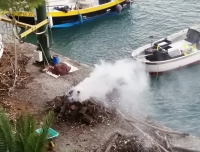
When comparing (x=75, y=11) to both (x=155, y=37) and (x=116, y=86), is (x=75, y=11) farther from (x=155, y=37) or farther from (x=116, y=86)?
(x=116, y=86)

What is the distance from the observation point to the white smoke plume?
1452cm

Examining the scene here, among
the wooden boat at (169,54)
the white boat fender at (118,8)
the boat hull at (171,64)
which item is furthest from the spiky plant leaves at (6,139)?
the white boat fender at (118,8)

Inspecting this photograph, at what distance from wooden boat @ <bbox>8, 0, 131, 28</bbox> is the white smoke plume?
9568 millimetres

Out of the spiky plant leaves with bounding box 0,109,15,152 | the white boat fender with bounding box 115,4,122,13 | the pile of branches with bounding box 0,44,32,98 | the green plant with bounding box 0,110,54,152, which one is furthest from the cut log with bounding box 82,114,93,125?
the white boat fender with bounding box 115,4,122,13

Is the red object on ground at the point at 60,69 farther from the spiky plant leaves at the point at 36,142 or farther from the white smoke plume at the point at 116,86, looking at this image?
the spiky plant leaves at the point at 36,142

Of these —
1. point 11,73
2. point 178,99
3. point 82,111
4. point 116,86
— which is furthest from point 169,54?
point 82,111

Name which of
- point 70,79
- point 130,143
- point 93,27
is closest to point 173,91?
point 70,79

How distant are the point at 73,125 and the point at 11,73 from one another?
15.8 ft

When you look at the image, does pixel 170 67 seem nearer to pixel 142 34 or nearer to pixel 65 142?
pixel 142 34

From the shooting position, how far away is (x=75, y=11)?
2825cm

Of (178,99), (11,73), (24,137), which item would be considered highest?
(24,137)

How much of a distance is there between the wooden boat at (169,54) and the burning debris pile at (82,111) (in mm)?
6934

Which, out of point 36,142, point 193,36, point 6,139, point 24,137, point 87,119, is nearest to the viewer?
point 36,142

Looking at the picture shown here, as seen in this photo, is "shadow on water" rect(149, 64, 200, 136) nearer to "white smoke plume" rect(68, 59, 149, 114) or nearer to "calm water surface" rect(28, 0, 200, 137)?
"calm water surface" rect(28, 0, 200, 137)
